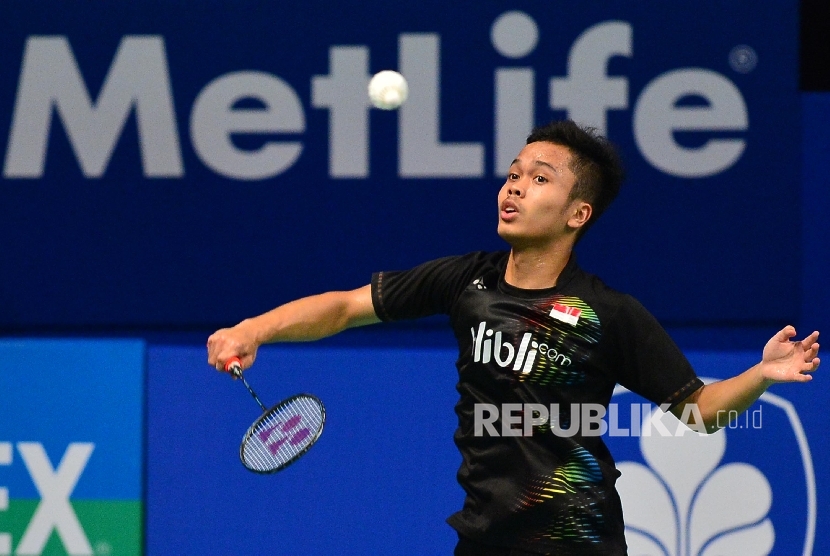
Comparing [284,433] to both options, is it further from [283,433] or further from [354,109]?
[354,109]

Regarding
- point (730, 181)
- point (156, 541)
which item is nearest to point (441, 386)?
point (156, 541)

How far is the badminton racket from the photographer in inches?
136

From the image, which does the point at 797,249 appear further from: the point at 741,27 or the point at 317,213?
the point at 317,213

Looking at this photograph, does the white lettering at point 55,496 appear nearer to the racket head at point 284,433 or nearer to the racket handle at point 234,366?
the racket head at point 284,433

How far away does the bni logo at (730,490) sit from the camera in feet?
14.3

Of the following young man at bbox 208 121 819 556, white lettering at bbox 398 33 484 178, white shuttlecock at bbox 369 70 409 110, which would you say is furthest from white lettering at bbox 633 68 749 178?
young man at bbox 208 121 819 556

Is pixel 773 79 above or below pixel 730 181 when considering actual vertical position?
above

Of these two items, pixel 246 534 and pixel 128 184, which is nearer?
pixel 246 534

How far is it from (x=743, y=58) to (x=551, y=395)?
2.22 m

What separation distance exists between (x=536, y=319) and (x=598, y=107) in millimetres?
1863

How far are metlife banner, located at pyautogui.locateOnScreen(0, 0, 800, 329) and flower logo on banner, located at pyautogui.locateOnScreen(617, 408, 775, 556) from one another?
0.78 metres

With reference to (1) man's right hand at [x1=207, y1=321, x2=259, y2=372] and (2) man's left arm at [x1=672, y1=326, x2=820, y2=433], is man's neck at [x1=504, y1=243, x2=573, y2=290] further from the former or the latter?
(1) man's right hand at [x1=207, y1=321, x2=259, y2=372]


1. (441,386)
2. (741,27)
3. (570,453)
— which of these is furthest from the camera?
(741,27)

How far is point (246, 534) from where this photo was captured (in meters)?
4.49
